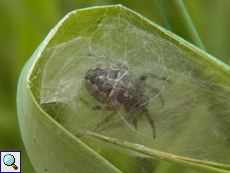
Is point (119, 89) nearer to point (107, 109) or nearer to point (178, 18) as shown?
point (107, 109)

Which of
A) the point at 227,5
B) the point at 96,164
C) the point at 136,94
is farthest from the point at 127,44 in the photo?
the point at 227,5

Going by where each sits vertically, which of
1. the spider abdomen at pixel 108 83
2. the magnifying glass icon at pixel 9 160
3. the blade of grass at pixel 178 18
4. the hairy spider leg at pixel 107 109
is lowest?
the magnifying glass icon at pixel 9 160

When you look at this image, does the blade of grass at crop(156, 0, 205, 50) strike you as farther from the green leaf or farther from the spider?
the spider

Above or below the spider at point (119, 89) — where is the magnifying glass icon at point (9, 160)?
below

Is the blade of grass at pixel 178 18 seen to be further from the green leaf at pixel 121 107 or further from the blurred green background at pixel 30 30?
the blurred green background at pixel 30 30

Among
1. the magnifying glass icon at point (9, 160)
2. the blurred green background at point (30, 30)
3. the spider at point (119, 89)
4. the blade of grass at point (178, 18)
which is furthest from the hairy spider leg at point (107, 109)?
the blurred green background at point (30, 30)

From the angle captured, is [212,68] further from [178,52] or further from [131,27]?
[131,27]

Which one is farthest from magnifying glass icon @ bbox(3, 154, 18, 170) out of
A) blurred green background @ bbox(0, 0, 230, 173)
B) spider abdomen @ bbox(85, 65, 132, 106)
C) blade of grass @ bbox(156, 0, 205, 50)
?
blade of grass @ bbox(156, 0, 205, 50)
